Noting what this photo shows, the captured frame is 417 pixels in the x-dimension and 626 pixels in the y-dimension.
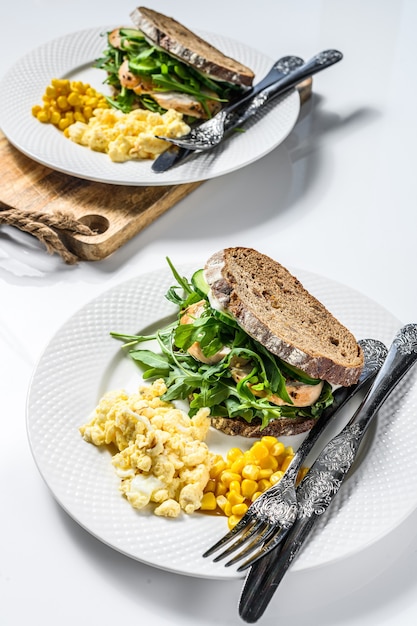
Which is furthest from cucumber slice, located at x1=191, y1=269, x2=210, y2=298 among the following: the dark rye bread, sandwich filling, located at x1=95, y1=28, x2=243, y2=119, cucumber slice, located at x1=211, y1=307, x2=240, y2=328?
the dark rye bread

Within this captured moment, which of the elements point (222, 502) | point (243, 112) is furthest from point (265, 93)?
point (222, 502)

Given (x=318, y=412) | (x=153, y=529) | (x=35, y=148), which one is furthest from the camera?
(x=35, y=148)

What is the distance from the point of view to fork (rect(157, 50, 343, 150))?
4.20 meters

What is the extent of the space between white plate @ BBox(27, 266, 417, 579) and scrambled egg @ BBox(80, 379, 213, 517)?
57 mm

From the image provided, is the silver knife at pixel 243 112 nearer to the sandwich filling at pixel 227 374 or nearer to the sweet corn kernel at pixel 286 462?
the sandwich filling at pixel 227 374

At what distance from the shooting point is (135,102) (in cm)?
463

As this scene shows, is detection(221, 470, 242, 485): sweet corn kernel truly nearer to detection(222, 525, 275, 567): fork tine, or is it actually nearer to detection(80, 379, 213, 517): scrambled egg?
detection(80, 379, 213, 517): scrambled egg

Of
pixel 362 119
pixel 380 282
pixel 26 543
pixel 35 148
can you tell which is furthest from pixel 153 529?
pixel 362 119

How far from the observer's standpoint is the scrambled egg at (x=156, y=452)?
104 inches

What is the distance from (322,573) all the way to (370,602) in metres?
0.17

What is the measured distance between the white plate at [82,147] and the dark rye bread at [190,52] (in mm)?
252

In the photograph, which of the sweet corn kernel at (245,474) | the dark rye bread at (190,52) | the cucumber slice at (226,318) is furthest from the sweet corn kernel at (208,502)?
the dark rye bread at (190,52)

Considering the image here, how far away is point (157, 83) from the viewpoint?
4.46m

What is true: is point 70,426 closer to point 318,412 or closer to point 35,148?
point 318,412
